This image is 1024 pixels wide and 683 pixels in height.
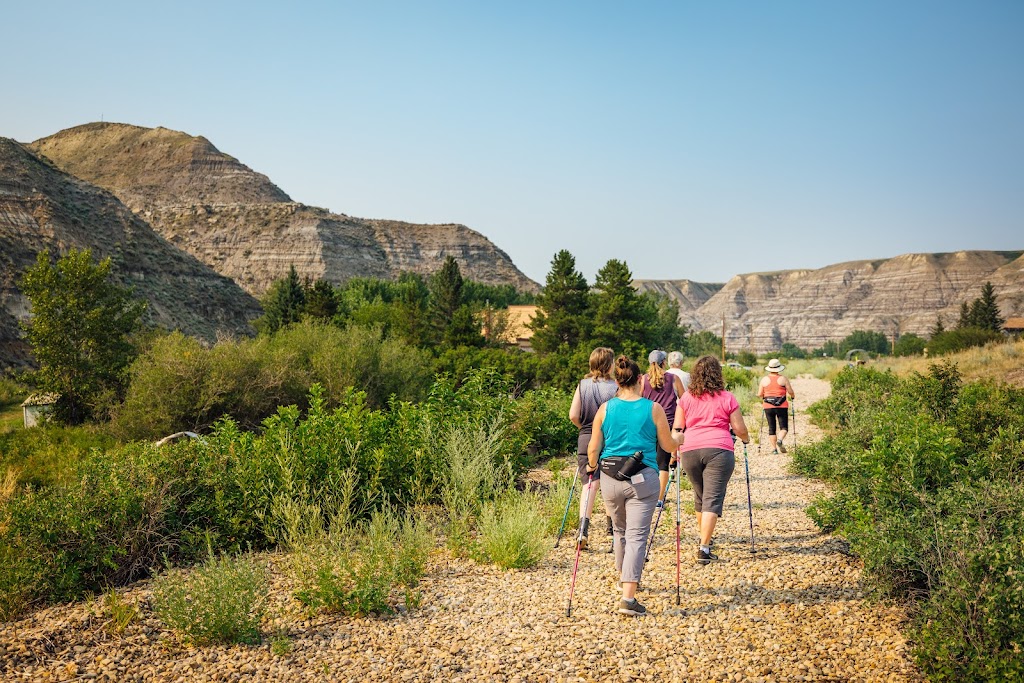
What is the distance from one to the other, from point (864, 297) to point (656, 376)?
164 m

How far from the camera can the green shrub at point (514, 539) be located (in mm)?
5922

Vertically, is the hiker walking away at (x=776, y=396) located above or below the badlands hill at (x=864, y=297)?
below

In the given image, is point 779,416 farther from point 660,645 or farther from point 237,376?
point 237,376

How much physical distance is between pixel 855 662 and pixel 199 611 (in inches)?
171

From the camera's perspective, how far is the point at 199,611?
450cm

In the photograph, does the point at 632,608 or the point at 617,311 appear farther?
the point at 617,311

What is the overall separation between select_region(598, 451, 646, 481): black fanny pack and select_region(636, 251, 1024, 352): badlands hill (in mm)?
105614

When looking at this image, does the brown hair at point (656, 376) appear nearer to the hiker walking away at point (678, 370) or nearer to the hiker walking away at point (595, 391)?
the hiker walking away at point (678, 370)

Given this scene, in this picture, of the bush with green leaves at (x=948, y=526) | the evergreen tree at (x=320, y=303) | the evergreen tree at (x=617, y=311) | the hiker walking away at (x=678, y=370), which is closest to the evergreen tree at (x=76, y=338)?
the hiker walking away at (x=678, y=370)

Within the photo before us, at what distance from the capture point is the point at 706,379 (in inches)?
237

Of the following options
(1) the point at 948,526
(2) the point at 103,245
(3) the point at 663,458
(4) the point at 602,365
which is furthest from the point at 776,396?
(2) the point at 103,245

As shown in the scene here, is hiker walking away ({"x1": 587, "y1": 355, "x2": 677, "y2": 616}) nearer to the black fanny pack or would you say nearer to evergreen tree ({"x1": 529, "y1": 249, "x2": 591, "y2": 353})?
the black fanny pack

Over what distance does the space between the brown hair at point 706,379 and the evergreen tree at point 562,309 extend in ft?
118

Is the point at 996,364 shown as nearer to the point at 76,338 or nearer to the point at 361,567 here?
the point at 361,567
